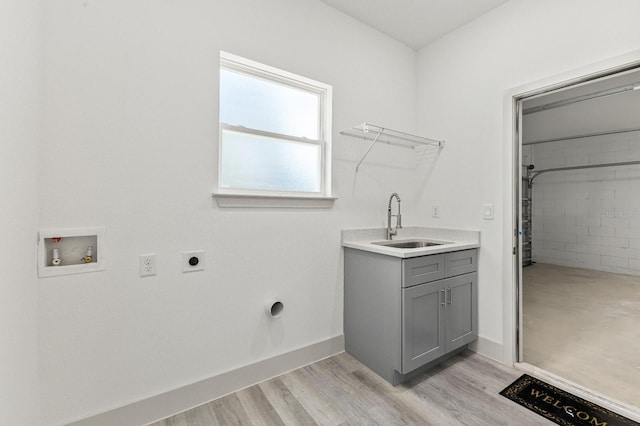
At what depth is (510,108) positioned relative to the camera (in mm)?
2219

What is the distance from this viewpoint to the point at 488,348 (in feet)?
7.59

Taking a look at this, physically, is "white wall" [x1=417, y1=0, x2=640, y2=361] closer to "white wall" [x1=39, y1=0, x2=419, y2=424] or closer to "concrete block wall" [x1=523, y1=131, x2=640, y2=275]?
"white wall" [x1=39, y1=0, x2=419, y2=424]

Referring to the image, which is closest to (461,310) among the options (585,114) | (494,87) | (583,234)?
(494,87)

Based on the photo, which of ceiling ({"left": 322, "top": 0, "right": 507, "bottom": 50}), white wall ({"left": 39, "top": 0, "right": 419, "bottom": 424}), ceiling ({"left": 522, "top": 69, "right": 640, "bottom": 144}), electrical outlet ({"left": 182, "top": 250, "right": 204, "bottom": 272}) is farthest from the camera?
ceiling ({"left": 522, "top": 69, "right": 640, "bottom": 144})

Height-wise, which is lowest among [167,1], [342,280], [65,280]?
[342,280]

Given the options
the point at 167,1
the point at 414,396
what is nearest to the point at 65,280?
the point at 167,1

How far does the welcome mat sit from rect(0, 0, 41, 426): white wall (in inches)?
96.4

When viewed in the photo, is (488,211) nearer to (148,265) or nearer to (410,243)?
(410,243)

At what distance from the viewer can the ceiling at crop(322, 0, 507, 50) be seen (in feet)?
7.55

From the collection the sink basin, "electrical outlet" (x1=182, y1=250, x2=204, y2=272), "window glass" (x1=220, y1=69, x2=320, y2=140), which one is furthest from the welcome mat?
"window glass" (x1=220, y1=69, x2=320, y2=140)

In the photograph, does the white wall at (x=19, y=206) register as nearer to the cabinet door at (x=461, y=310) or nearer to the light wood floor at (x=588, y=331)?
the cabinet door at (x=461, y=310)

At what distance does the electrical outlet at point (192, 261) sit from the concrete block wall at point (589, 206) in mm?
6806

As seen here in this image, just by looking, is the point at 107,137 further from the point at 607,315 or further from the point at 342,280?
the point at 607,315

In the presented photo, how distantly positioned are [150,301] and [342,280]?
A: 4.50 ft
